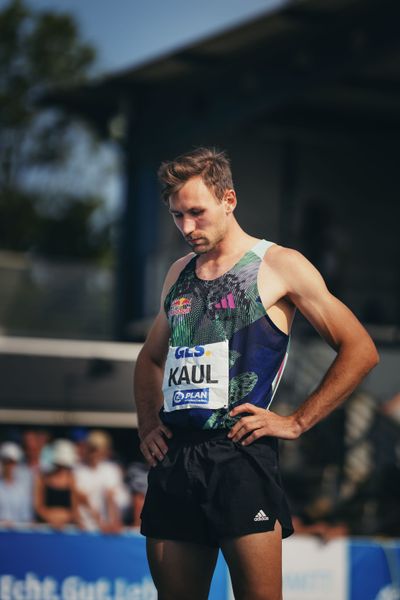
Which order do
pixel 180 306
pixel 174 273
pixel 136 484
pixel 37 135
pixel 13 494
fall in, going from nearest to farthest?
pixel 180 306 < pixel 174 273 < pixel 13 494 < pixel 136 484 < pixel 37 135

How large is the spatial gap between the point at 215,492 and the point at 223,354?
1.69 ft

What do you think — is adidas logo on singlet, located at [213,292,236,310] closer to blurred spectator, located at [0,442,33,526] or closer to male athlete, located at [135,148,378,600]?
male athlete, located at [135,148,378,600]

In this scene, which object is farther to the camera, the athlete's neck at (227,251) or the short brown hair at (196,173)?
the athlete's neck at (227,251)

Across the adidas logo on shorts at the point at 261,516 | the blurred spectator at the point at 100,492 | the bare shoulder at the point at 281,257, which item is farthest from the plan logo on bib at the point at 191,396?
the blurred spectator at the point at 100,492

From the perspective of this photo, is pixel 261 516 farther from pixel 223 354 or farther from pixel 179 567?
pixel 223 354

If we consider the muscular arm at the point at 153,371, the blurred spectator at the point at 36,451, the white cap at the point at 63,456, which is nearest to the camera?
the muscular arm at the point at 153,371

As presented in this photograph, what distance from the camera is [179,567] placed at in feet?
14.6

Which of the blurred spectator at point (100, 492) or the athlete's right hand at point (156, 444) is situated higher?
the athlete's right hand at point (156, 444)

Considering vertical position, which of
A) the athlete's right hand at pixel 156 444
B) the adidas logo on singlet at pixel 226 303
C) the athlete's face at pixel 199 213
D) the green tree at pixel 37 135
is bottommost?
the athlete's right hand at pixel 156 444

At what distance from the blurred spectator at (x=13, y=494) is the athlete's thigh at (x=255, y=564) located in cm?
675

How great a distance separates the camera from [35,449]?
1226cm

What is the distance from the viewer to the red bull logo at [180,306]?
4.63m

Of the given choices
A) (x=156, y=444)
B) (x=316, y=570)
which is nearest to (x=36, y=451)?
(x=316, y=570)

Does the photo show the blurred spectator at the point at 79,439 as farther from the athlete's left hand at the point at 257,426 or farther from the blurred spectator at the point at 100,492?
the athlete's left hand at the point at 257,426
